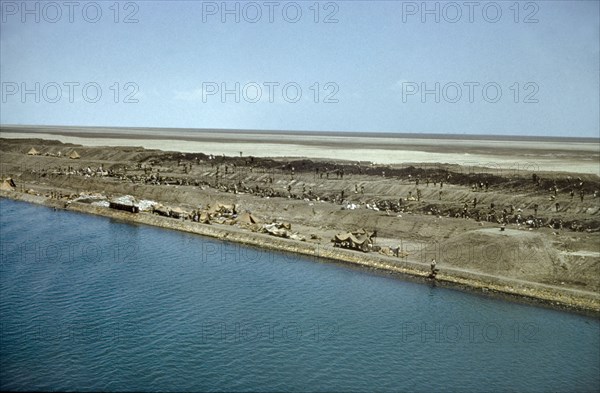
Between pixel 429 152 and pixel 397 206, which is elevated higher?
pixel 429 152

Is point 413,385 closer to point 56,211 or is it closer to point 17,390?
point 17,390

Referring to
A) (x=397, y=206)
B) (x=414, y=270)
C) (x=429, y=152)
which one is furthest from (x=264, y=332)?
(x=429, y=152)

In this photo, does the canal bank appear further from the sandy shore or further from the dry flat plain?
the sandy shore

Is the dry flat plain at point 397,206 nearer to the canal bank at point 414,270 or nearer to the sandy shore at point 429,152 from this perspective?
the canal bank at point 414,270

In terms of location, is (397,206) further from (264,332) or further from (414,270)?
(264,332)

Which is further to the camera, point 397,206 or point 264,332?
point 397,206

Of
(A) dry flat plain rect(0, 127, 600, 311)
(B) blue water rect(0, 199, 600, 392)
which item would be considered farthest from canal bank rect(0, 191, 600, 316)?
(B) blue water rect(0, 199, 600, 392)

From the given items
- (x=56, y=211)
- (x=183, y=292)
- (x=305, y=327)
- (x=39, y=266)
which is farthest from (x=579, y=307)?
(x=56, y=211)
